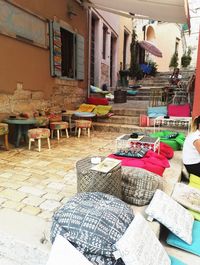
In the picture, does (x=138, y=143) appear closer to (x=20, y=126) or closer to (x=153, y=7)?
(x=20, y=126)

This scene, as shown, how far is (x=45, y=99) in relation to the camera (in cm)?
572

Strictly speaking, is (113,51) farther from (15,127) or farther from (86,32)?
(15,127)

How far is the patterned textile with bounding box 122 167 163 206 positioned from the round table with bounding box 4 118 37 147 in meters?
2.53

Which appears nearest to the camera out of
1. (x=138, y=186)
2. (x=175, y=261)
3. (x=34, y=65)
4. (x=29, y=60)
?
(x=175, y=261)

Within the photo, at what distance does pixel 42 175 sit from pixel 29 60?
3.03 meters

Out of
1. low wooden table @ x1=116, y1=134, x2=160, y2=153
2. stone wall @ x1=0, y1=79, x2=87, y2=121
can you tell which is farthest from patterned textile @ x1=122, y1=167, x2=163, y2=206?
stone wall @ x1=0, y1=79, x2=87, y2=121

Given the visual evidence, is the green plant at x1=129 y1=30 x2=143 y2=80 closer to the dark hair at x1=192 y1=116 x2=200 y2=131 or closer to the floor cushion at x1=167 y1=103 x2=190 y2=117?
the floor cushion at x1=167 y1=103 x2=190 y2=117

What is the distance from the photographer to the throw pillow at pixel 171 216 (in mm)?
1920

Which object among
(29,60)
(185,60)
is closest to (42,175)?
(29,60)

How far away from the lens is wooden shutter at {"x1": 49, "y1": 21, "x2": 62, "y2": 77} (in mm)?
5617

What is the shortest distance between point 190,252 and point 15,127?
3.68 meters

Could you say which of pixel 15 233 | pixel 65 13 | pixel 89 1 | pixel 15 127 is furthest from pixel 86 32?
pixel 15 233

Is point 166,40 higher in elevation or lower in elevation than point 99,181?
higher

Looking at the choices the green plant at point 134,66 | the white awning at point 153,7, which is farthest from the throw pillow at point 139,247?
the green plant at point 134,66
